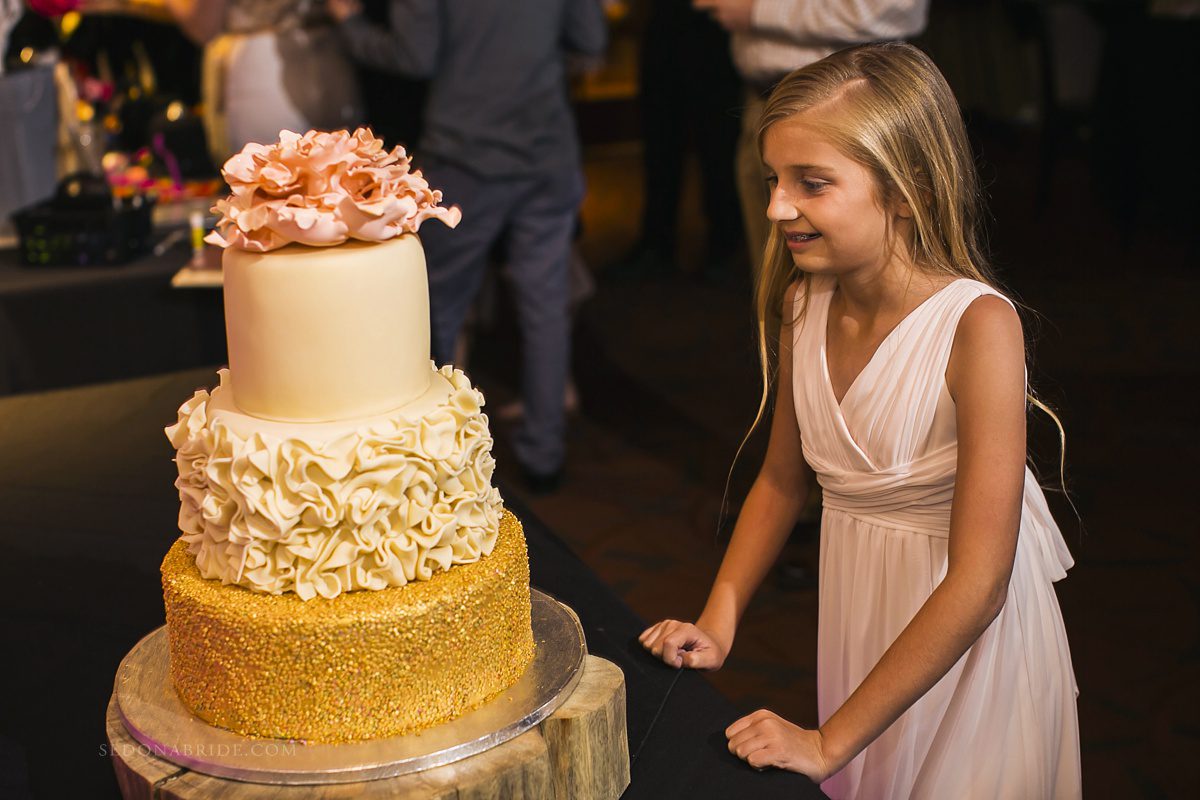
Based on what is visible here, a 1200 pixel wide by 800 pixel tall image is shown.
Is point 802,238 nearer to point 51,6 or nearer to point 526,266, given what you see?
point 526,266

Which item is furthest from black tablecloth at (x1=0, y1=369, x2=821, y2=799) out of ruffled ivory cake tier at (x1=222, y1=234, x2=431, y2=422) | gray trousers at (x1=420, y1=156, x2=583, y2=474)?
gray trousers at (x1=420, y1=156, x2=583, y2=474)

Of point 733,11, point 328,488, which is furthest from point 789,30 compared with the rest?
point 328,488

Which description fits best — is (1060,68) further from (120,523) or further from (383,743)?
(383,743)

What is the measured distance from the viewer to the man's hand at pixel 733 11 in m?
3.30

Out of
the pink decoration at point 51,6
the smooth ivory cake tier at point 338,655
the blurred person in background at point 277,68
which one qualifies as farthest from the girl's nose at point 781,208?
the pink decoration at point 51,6

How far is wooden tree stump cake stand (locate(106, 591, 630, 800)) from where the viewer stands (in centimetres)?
126

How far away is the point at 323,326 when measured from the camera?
51.9 inches

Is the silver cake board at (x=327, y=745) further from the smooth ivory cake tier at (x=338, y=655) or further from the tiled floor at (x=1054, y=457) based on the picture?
the tiled floor at (x=1054, y=457)

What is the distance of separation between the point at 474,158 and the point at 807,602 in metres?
1.52

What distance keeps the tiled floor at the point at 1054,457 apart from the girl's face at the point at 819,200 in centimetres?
37

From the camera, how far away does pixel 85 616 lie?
6.05 feet

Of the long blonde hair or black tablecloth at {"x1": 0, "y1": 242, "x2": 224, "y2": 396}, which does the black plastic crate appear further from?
the long blonde hair

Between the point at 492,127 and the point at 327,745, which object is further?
the point at 492,127

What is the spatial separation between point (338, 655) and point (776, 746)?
484 mm
